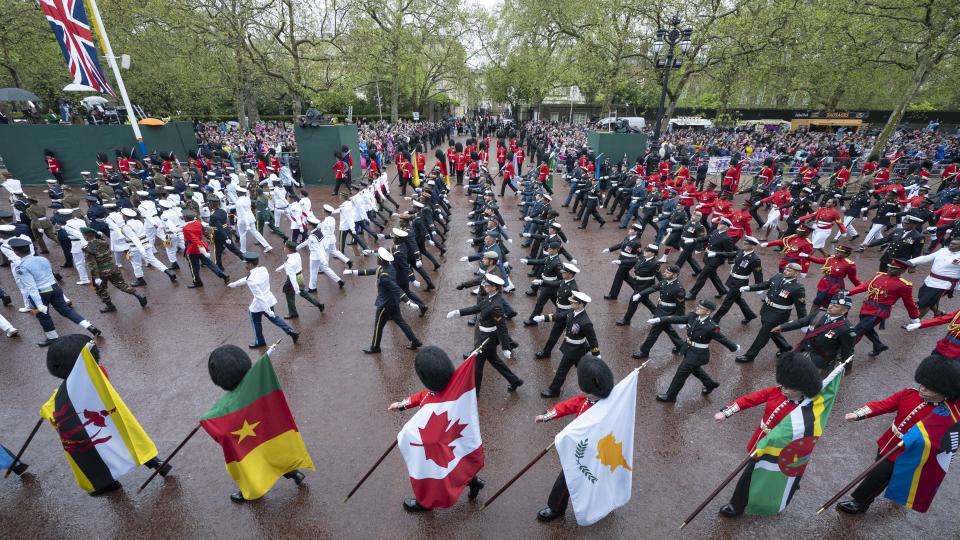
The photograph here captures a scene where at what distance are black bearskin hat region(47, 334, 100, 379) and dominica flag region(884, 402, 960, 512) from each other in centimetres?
729

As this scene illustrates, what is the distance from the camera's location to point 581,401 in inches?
158

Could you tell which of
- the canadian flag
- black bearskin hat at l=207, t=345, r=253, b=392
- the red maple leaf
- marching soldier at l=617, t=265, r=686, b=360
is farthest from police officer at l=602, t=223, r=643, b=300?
black bearskin hat at l=207, t=345, r=253, b=392

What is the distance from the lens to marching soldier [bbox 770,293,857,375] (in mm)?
5715

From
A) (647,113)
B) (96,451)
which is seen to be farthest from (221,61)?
(647,113)

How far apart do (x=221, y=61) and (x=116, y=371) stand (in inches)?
865

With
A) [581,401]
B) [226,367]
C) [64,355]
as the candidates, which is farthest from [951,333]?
[64,355]

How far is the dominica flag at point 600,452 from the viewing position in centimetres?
368

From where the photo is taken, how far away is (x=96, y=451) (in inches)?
169

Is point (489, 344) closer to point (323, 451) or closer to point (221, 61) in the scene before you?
point (323, 451)

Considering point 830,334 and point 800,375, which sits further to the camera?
point 830,334

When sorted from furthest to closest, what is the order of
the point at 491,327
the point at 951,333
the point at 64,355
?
1. the point at 491,327
2. the point at 951,333
3. the point at 64,355

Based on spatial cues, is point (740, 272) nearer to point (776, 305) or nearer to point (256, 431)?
point (776, 305)

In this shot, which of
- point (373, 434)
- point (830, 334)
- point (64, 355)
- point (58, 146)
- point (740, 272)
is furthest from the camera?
point (58, 146)

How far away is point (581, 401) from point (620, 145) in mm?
20549
